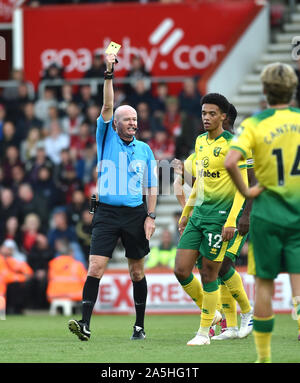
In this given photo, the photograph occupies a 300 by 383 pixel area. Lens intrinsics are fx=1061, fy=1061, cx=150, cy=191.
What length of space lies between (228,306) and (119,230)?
1510 millimetres

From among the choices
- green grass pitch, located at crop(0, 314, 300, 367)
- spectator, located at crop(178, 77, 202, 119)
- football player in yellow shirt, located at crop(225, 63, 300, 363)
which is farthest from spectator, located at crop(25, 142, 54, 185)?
football player in yellow shirt, located at crop(225, 63, 300, 363)

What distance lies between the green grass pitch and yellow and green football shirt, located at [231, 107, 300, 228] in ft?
4.53

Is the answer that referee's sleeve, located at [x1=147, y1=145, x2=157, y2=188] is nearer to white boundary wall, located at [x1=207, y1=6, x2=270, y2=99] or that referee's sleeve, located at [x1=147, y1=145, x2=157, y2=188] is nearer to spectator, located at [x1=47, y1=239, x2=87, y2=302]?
spectator, located at [x1=47, y1=239, x2=87, y2=302]

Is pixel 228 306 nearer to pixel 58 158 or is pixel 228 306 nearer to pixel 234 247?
pixel 234 247

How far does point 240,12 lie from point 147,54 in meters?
2.18

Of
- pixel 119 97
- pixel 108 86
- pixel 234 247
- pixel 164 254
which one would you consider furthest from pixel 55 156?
pixel 108 86

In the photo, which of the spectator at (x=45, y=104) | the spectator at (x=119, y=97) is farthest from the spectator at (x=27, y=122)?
the spectator at (x=119, y=97)

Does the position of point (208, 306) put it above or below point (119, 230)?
below

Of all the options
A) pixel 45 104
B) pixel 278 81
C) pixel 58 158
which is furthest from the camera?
pixel 45 104

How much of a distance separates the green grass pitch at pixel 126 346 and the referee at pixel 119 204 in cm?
49

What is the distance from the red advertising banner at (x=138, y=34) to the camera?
887 inches

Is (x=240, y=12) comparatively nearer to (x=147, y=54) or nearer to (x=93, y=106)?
(x=147, y=54)

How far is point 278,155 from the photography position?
306 inches

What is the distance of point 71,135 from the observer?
71.0 ft
